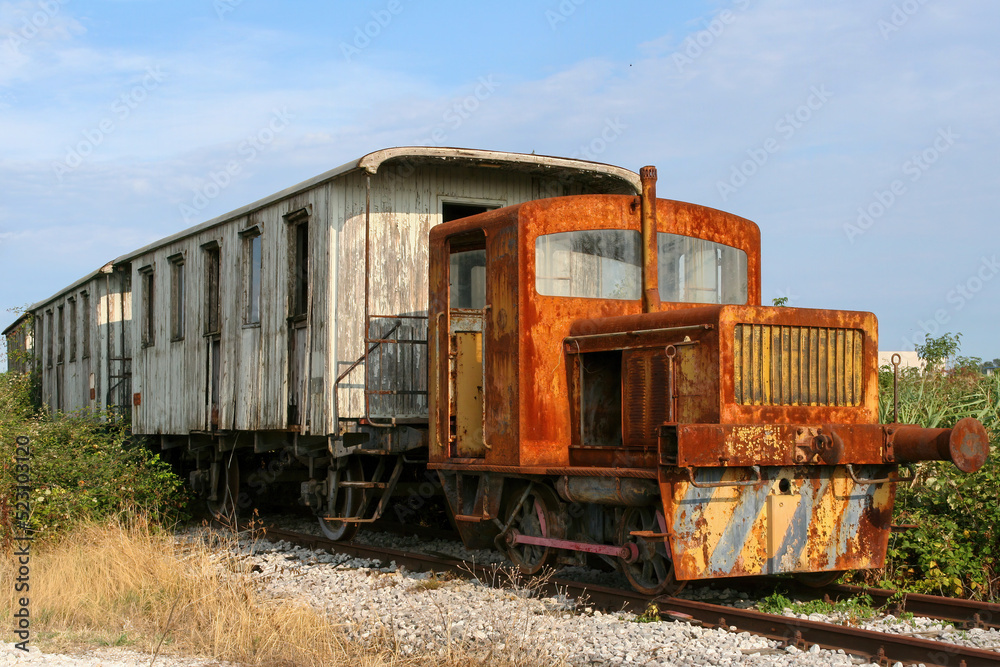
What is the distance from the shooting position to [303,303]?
11.5 m

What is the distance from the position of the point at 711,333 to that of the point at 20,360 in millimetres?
24989

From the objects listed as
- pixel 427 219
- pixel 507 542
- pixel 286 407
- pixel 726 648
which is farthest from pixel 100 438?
pixel 726 648

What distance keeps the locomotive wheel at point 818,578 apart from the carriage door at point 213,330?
799 cm

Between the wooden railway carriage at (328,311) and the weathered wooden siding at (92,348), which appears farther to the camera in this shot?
the weathered wooden siding at (92,348)

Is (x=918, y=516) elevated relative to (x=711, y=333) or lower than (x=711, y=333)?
lower

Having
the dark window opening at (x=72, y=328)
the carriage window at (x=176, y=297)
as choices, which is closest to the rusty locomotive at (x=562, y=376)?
the carriage window at (x=176, y=297)

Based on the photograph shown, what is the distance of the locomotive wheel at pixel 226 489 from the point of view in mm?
13586

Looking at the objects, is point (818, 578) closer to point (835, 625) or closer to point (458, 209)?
point (835, 625)

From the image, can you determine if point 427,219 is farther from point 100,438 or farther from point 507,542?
point 100,438

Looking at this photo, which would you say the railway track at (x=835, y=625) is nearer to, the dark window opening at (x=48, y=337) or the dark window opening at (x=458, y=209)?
the dark window opening at (x=458, y=209)

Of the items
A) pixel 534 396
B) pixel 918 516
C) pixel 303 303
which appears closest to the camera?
pixel 534 396

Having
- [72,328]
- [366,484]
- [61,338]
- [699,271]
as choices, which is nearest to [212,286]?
[366,484]

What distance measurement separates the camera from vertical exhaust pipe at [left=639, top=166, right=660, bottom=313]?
8258 millimetres

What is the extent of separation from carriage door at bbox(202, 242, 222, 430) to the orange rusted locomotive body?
5.15 m
